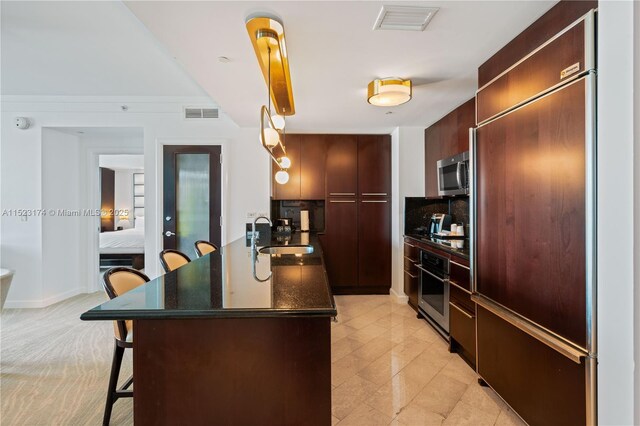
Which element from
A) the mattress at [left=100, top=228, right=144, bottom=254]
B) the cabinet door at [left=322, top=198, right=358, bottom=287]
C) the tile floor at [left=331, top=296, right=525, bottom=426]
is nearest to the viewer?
the tile floor at [left=331, top=296, right=525, bottom=426]

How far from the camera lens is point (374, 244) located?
13.9 ft

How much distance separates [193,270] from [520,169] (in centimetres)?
199

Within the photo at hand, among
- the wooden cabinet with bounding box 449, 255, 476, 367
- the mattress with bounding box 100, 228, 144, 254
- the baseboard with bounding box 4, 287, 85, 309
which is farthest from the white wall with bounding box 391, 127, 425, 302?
the baseboard with bounding box 4, 287, 85, 309

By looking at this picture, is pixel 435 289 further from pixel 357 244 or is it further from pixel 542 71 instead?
pixel 542 71

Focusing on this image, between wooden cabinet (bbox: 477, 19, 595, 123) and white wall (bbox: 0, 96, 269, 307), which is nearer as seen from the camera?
wooden cabinet (bbox: 477, 19, 595, 123)

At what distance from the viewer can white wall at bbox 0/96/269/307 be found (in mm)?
3779

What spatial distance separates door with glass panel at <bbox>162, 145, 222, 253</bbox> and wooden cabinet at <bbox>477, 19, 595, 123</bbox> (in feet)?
10.7

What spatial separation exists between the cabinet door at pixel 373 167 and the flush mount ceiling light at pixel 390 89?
183cm

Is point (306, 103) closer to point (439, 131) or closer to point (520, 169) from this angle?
point (439, 131)

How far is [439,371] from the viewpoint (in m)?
2.30

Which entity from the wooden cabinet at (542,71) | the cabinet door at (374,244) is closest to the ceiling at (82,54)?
the wooden cabinet at (542,71)

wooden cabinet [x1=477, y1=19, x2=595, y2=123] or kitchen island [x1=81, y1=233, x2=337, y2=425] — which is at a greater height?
wooden cabinet [x1=477, y1=19, x2=595, y2=123]

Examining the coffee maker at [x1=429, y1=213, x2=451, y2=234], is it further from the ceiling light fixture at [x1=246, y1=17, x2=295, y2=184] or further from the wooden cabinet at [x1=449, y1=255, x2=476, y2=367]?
the ceiling light fixture at [x1=246, y1=17, x2=295, y2=184]

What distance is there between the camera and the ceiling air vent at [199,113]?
12.8ft
